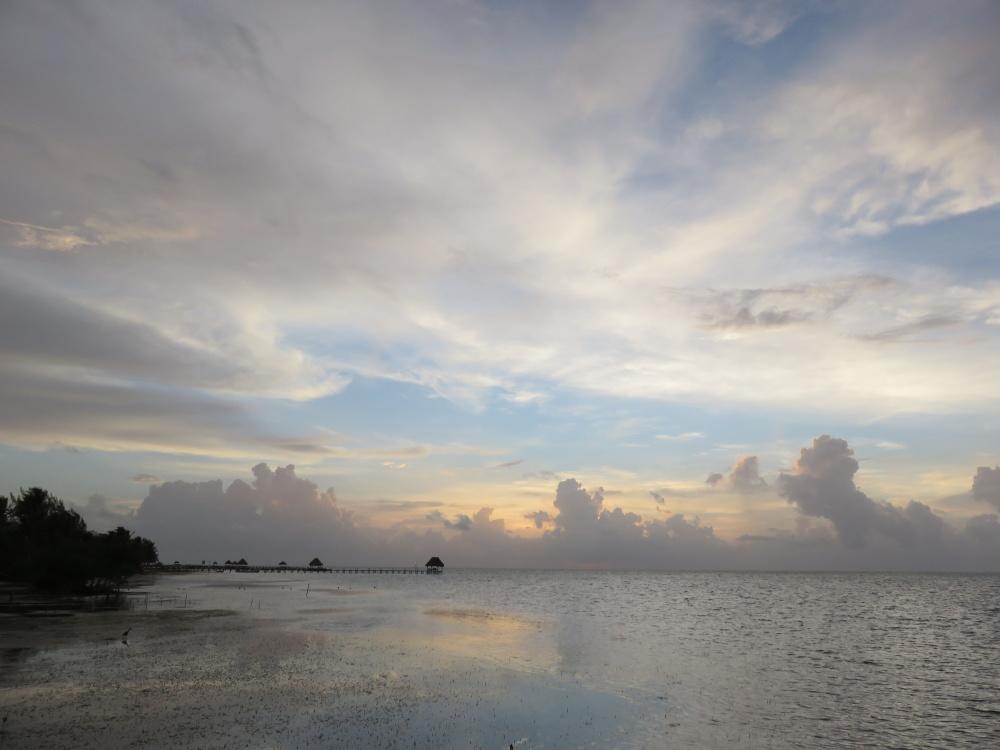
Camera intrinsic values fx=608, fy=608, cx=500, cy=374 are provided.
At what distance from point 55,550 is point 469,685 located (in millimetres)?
78662

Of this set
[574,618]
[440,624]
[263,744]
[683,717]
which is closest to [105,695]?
[263,744]

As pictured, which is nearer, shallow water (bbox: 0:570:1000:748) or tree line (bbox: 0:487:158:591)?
shallow water (bbox: 0:570:1000:748)

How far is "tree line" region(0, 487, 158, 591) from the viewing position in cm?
8531

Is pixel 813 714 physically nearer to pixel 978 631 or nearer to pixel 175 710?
pixel 175 710

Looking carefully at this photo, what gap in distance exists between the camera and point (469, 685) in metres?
37.1

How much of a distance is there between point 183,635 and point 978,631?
9575 cm

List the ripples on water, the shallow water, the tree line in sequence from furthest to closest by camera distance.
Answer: the tree line → the ripples on water → the shallow water

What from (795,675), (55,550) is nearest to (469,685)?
(795,675)

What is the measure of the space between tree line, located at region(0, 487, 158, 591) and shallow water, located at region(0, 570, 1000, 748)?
23.9 m

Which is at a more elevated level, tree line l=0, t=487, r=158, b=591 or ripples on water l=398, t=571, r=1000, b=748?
tree line l=0, t=487, r=158, b=591

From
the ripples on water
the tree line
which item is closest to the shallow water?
the ripples on water

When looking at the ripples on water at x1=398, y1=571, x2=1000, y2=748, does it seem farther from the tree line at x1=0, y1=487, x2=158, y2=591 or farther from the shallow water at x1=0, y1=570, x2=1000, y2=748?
the tree line at x1=0, y1=487, x2=158, y2=591

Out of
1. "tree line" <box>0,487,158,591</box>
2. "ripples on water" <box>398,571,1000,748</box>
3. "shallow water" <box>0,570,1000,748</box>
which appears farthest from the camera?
"tree line" <box>0,487,158,591</box>

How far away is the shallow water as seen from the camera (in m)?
→ 27.5
